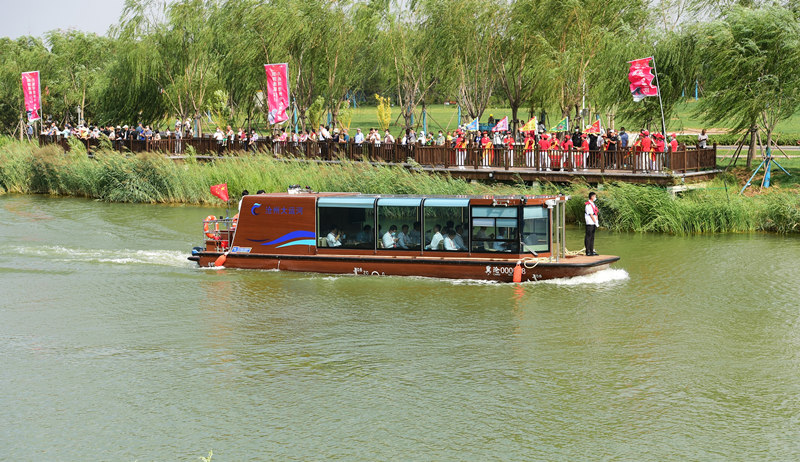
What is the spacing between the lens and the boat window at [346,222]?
72.6ft

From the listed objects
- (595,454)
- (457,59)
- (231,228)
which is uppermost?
(457,59)

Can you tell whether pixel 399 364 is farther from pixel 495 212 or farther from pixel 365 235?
pixel 365 235

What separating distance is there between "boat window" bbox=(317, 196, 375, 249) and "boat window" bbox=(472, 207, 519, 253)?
2571 mm

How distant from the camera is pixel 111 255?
25.8 meters

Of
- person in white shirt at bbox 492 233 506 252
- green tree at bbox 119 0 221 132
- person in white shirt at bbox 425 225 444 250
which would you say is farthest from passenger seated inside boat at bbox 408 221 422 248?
green tree at bbox 119 0 221 132

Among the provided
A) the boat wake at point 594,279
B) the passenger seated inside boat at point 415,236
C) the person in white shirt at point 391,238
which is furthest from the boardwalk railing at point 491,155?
the person in white shirt at point 391,238

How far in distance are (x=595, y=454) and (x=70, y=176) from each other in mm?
36265

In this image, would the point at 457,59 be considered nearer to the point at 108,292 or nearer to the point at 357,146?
the point at 357,146

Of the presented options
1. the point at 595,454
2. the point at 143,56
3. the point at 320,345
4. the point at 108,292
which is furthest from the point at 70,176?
the point at 595,454

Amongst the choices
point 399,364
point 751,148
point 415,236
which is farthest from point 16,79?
point 399,364

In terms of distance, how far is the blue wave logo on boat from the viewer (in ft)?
74.6

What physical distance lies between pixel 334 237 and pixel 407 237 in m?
1.91

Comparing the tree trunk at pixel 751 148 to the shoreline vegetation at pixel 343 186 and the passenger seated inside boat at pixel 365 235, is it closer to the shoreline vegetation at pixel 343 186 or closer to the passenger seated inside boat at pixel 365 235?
the shoreline vegetation at pixel 343 186

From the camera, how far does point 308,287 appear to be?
70.2ft
